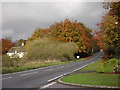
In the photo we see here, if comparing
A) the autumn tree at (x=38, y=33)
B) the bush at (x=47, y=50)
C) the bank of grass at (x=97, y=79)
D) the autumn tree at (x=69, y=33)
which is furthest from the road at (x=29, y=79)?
the autumn tree at (x=38, y=33)

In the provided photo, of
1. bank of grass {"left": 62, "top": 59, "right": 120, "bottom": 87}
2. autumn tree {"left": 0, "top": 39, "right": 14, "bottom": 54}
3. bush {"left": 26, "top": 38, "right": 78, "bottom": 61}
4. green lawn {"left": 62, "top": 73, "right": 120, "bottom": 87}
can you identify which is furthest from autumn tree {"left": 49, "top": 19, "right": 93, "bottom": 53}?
green lawn {"left": 62, "top": 73, "right": 120, "bottom": 87}

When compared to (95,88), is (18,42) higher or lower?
higher

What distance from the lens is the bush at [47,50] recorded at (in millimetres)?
44969

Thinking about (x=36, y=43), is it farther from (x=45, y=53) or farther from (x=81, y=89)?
(x=81, y=89)

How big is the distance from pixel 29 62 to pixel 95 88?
3436 cm

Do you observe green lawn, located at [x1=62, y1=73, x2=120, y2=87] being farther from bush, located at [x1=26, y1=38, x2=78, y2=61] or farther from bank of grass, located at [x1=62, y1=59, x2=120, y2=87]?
bush, located at [x1=26, y1=38, x2=78, y2=61]

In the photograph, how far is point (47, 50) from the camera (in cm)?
4616

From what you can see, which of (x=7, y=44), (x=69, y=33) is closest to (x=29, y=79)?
(x=69, y=33)

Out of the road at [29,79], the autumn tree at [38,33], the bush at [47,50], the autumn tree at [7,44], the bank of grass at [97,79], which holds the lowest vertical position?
the road at [29,79]

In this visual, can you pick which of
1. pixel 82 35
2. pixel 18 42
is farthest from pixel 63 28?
pixel 18 42

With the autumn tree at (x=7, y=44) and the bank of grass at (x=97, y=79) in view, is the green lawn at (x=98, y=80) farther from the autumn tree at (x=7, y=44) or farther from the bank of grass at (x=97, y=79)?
the autumn tree at (x=7, y=44)

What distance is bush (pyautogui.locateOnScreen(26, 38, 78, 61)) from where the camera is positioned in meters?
45.0

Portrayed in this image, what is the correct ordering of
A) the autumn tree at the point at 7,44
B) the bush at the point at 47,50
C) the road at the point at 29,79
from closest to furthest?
the road at the point at 29,79 → the bush at the point at 47,50 → the autumn tree at the point at 7,44

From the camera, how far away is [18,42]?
125188mm
